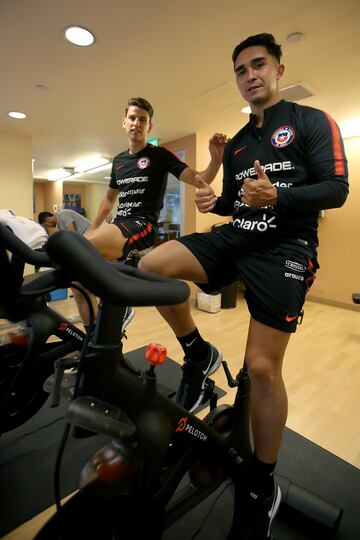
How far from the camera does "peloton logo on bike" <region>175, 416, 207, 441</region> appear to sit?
0.70 metres

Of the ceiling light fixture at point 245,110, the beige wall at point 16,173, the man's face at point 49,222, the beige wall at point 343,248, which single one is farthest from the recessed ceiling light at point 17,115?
the beige wall at point 343,248

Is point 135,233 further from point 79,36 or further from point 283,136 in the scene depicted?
point 79,36

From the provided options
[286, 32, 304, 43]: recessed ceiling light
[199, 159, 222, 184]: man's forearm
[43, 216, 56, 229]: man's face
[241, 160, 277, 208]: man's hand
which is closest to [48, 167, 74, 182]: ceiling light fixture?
[43, 216, 56, 229]: man's face

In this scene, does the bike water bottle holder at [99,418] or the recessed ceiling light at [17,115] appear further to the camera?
the recessed ceiling light at [17,115]

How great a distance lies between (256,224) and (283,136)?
324 mm

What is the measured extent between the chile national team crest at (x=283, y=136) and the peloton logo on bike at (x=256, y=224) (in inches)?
10.2

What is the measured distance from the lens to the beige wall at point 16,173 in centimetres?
425

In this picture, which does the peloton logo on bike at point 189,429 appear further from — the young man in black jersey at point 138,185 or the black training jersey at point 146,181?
the black training jersey at point 146,181

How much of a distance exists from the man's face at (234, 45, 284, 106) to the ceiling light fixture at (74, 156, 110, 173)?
5.40 meters

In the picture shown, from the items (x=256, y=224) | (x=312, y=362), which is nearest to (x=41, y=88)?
(x=256, y=224)

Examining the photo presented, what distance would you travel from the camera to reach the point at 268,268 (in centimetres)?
100

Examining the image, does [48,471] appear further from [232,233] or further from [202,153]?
[202,153]

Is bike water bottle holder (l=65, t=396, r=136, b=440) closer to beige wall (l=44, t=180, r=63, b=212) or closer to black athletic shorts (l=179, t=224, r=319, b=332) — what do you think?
black athletic shorts (l=179, t=224, r=319, b=332)

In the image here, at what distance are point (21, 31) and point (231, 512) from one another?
3001 millimetres
